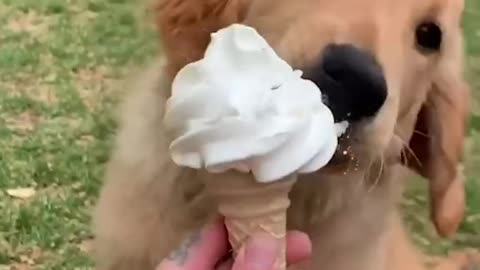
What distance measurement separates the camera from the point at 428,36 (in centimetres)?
169

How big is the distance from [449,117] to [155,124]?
0.51 m

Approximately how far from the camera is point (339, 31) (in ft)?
4.64

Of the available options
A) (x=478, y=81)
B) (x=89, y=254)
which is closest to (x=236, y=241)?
(x=89, y=254)

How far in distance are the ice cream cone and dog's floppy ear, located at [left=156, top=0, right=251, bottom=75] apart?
1.08 feet

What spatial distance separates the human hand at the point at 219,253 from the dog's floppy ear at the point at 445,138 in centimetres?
53

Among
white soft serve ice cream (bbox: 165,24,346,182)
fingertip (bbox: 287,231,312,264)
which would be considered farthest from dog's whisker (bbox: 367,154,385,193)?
white soft serve ice cream (bbox: 165,24,346,182)

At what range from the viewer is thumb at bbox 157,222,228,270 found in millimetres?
1347

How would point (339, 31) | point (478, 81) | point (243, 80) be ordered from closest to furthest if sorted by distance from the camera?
point (243, 80) → point (339, 31) → point (478, 81)

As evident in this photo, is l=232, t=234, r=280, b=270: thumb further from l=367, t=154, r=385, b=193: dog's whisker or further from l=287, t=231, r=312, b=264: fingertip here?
l=367, t=154, r=385, b=193: dog's whisker

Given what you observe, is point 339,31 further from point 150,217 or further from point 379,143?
point 150,217

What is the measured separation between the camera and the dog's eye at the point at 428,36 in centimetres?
167

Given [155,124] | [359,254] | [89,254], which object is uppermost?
[155,124]

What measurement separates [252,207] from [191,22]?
404mm

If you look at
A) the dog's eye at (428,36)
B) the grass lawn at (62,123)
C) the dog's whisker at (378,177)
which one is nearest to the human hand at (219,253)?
the dog's whisker at (378,177)
